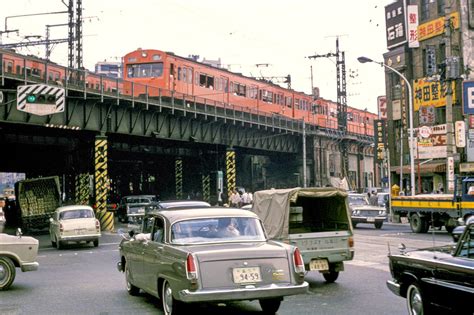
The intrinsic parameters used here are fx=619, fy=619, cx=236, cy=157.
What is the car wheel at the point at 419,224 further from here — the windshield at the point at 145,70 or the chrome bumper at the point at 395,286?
the windshield at the point at 145,70

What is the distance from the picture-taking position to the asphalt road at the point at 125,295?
997cm

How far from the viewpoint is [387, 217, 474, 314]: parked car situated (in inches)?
270

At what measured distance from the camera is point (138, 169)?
71.4 m

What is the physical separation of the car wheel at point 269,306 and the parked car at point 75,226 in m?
15.5

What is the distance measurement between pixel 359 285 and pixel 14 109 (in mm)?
21870

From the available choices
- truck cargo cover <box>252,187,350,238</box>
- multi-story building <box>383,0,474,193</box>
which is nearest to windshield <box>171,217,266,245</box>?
truck cargo cover <box>252,187,350,238</box>

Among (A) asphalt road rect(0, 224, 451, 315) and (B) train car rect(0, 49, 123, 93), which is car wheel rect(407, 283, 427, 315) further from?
(B) train car rect(0, 49, 123, 93)

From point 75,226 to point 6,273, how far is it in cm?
1119

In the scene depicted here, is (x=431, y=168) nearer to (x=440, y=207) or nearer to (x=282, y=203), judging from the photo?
(x=440, y=207)

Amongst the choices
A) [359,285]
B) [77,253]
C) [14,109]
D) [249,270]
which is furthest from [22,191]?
[249,270]

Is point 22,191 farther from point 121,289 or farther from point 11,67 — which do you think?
point 121,289

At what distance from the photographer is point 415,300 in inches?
323

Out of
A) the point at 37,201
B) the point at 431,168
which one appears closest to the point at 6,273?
the point at 37,201

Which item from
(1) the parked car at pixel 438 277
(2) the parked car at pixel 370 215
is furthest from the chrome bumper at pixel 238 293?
(2) the parked car at pixel 370 215
